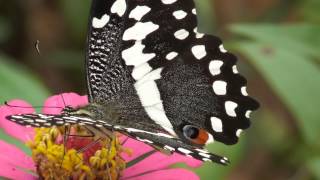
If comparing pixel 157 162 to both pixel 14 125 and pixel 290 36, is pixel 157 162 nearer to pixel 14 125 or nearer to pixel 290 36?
pixel 14 125

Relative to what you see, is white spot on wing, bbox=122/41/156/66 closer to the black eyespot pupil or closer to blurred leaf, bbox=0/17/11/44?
the black eyespot pupil

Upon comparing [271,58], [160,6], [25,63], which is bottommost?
[160,6]

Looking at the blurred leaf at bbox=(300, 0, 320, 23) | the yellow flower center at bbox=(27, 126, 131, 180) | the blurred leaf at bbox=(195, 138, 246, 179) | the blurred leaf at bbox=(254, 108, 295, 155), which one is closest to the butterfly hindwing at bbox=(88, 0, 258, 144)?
the yellow flower center at bbox=(27, 126, 131, 180)

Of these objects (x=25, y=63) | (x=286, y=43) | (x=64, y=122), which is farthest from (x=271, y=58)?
(x=25, y=63)

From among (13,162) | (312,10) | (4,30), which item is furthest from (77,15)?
(13,162)

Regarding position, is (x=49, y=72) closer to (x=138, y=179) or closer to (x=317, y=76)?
(x=317, y=76)
